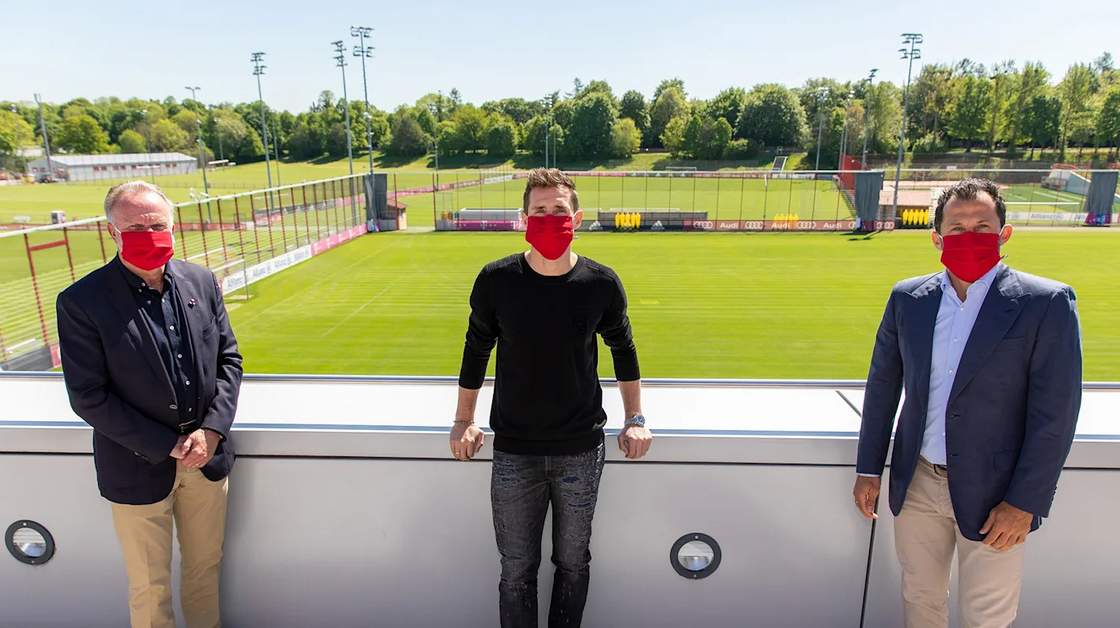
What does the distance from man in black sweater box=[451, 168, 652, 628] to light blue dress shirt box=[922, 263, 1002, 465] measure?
2.95 feet

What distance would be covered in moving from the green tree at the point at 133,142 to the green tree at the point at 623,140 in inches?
2503

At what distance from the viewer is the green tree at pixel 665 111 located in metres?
96.3

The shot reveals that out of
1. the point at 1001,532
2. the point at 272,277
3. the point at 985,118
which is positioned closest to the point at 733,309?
the point at 272,277

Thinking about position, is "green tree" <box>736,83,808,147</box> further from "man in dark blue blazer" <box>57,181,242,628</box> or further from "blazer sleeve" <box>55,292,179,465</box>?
"blazer sleeve" <box>55,292,179,465</box>

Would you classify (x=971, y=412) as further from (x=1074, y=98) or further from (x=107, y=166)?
(x=107, y=166)

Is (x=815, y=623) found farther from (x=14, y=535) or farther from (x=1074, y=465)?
(x=14, y=535)

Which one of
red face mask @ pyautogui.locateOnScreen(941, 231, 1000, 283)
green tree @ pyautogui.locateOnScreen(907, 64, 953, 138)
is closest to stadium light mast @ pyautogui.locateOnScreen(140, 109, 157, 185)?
green tree @ pyautogui.locateOnScreen(907, 64, 953, 138)

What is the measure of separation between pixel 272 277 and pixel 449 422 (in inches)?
956

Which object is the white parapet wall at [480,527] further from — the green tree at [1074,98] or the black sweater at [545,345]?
the green tree at [1074,98]

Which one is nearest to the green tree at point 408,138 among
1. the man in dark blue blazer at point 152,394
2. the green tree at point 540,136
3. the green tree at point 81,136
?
the green tree at point 540,136

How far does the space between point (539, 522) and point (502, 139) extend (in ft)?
298

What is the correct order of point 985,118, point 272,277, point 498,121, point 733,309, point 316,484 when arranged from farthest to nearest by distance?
point 498,121
point 985,118
point 272,277
point 733,309
point 316,484

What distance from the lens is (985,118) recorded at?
73312 mm

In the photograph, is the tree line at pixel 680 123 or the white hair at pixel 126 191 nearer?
the white hair at pixel 126 191
